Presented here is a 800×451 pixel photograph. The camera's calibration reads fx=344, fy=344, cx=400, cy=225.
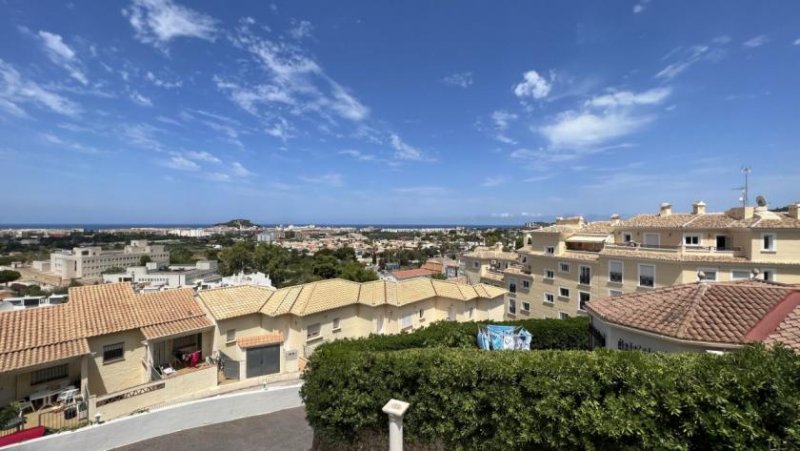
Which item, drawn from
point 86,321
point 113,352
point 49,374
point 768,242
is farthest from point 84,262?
point 768,242

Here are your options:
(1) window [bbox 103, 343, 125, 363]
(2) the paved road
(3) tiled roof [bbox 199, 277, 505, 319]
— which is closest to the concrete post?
(2) the paved road

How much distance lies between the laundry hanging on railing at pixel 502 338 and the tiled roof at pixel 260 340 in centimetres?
1066

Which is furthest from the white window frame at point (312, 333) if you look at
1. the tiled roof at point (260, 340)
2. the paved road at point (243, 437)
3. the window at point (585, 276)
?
the window at point (585, 276)

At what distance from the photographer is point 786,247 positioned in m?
20.5

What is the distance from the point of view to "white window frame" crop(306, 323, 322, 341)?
19.6 metres

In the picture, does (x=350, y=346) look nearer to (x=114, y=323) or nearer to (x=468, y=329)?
(x=468, y=329)

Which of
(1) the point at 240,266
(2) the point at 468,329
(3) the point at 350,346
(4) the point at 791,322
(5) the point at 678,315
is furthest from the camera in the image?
(1) the point at 240,266

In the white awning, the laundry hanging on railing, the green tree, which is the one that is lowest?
the green tree

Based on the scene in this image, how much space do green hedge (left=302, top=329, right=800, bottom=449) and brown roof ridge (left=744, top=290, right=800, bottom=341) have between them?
275 cm

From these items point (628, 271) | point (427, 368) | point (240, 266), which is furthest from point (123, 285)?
point (240, 266)

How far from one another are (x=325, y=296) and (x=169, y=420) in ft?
33.1

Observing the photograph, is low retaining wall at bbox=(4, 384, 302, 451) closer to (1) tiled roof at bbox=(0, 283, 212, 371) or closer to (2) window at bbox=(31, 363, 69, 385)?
(1) tiled roof at bbox=(0, 283, 212, 371)

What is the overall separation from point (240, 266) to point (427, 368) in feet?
218

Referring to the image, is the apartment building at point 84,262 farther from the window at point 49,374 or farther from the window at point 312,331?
the window at point 312,331
